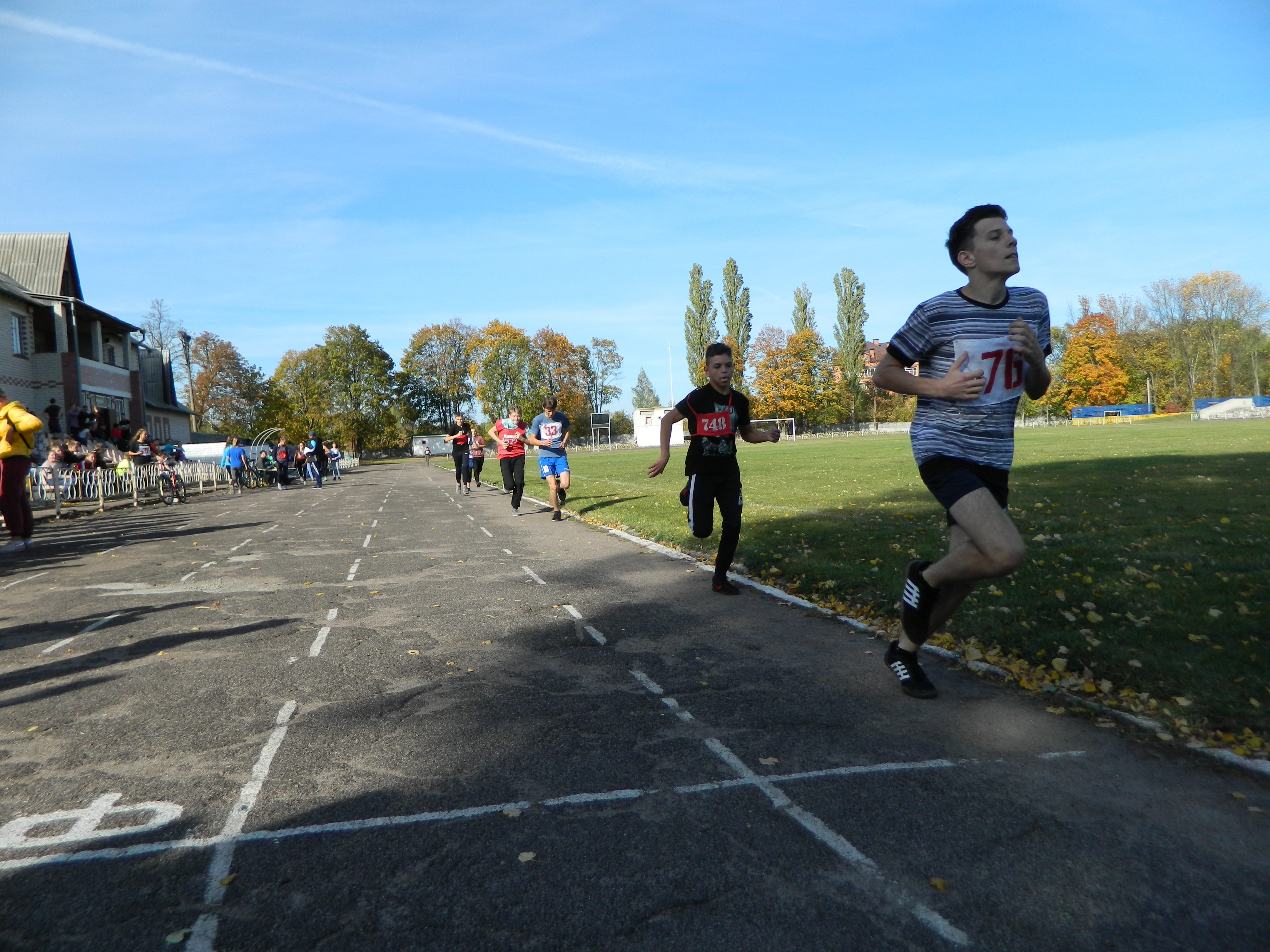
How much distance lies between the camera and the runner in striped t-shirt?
435cm

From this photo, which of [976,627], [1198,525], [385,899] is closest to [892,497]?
[1198,525]

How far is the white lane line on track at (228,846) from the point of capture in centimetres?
270

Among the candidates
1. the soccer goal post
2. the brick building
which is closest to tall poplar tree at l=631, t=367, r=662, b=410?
the soccer goal post

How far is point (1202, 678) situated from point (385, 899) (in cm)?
Result: 425

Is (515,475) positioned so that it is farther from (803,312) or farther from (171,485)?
(803,312)

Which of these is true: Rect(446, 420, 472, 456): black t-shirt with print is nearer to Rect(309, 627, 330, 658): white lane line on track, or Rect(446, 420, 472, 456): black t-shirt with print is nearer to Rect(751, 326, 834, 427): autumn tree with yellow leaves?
Rect(309, 627, 330, 658): white lane line on track

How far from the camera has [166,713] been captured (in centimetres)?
500

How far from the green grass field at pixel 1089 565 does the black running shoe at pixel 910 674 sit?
65 cm

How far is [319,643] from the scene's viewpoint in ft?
22.0

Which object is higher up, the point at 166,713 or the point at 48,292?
the point at 48,292

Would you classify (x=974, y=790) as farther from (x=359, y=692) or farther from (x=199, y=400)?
(x=199, y=400)

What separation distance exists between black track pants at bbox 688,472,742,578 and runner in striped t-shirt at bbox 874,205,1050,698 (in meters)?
3.29

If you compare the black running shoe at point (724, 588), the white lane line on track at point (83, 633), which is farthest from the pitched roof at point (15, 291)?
the black running shoe at point (724, 588)

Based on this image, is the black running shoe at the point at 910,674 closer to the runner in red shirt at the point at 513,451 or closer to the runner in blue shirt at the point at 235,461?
the runner in red shirt at the point at 513,451
